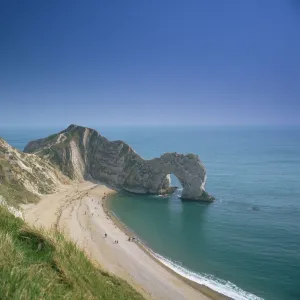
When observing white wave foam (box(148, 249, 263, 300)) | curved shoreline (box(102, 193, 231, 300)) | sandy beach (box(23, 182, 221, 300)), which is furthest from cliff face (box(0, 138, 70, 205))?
white wave foam (box(148, 249, 263, 300))

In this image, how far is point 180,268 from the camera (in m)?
36.8

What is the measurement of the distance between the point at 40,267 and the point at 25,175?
2381 inches

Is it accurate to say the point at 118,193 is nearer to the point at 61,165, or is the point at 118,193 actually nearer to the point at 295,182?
the point at 61,165

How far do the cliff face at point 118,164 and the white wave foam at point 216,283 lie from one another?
3253 centimetres

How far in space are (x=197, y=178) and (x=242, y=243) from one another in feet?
82.5

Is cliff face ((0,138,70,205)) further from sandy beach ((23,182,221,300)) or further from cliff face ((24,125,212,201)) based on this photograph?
cliff face ((24,125,212,201))

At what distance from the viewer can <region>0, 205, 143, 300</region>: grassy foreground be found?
18.6ft

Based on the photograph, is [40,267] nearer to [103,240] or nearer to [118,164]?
[103,240]

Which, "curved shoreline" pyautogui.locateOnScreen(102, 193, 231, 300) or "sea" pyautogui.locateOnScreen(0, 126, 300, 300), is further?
"sea" pyautogui.locateOnScreen(0, 126, 300, 300)

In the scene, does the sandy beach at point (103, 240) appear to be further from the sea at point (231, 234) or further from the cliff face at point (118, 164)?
the cliff face at point (118, 164)

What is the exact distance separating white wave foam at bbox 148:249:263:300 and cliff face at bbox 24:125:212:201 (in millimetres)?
32533

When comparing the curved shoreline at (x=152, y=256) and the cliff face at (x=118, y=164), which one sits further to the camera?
the cliff face at (x=118, y=164)

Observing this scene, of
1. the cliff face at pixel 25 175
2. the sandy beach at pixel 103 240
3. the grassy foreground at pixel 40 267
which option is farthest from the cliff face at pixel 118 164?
the grassy foreground at pixel 40 267

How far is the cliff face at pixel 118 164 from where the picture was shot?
6975 centimetres
